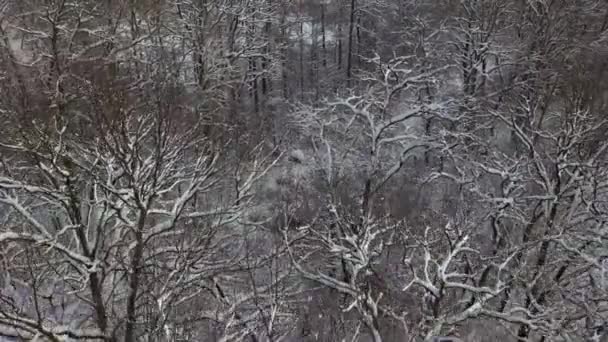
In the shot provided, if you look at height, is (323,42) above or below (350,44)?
above

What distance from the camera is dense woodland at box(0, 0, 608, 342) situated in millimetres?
11898

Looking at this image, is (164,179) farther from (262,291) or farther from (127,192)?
(262,291)

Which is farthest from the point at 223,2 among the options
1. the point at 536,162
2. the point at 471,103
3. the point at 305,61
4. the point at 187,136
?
the point at 536,162

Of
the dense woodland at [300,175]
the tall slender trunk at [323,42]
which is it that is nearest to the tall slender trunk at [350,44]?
the dense woodland at [300,175]

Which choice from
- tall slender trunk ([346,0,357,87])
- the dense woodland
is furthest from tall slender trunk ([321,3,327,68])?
tall slender trunk ([346,0,357,87])

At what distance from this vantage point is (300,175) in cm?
2522

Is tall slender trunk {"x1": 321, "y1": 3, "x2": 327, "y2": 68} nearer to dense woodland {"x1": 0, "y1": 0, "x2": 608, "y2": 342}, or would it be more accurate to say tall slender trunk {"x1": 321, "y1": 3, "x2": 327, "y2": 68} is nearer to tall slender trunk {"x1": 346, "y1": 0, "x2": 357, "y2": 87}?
dense woodland {"x1": 0, "y1": 0, "x2": 608, "y2": 342}

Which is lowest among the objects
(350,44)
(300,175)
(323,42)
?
(300,175)

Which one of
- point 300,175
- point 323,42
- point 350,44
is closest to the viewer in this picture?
point 300,175

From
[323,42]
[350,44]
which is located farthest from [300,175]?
[323,42]

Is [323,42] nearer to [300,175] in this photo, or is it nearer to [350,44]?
[350,44]

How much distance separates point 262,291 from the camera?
43.3 feet

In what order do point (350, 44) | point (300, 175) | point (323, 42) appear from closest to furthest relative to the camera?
point (300, 175) → point (350, 44) → point (323, 42)

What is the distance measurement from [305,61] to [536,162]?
17905 mm
